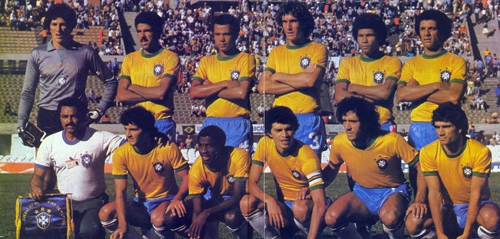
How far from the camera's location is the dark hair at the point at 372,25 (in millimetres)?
7844

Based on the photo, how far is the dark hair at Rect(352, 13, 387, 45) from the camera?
7844 millimetres

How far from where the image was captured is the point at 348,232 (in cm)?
749

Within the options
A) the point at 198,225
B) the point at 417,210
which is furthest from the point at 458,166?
the point at 198,225

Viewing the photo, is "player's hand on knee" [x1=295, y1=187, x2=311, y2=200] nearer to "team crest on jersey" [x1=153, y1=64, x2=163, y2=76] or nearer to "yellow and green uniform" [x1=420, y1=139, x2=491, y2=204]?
"yellow and green uniform" [x1=420, y1=139, x2=491, y2=204]

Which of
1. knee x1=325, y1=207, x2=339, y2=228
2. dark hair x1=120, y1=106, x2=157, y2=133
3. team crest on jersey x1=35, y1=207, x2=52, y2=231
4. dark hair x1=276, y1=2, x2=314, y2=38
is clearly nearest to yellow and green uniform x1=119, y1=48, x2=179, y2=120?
dark hair x1=120, y1=106, x2=157, y2=133

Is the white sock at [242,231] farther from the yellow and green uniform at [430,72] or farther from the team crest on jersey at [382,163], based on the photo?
A: the yellow and green uniform at [430,72]

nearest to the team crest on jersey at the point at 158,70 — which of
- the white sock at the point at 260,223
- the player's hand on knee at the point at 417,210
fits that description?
the white sock at the point at 260,223

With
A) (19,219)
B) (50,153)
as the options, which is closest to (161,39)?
(50,153)

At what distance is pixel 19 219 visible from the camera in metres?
7.69

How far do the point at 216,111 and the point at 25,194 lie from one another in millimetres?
2179

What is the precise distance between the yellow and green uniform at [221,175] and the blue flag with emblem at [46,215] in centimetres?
122

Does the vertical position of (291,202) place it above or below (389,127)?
below

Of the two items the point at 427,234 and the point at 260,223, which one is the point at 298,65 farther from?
the point at 427,234

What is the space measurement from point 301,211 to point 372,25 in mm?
1948
